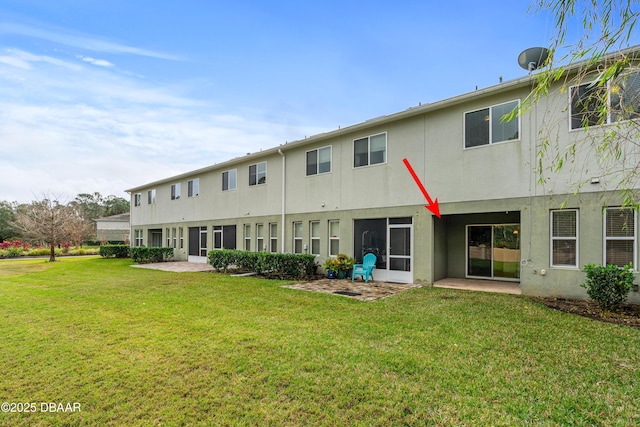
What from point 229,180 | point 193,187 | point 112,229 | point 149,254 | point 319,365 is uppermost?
point 229,180

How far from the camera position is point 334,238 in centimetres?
1333

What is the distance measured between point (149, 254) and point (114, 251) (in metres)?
7.17

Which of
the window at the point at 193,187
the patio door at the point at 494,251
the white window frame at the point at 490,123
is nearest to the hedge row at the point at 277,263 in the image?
the patio door at the point at 494,251

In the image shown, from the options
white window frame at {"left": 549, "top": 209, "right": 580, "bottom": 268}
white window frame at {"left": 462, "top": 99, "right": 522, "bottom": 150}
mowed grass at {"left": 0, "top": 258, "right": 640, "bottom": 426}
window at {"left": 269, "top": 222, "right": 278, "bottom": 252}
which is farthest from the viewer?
window at {"left": 269, "top": 222, "right": 278, "bottom": 252}

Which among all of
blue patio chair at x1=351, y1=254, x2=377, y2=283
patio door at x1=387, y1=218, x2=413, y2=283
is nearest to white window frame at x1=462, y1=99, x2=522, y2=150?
patio door at x1=387, y1=218, x2=413, y2=283

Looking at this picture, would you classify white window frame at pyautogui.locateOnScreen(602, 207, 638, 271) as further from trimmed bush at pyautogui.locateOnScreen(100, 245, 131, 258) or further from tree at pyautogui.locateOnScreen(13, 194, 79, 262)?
tree at pyautogui.locateOnScreen(13, 194, 79, 262)

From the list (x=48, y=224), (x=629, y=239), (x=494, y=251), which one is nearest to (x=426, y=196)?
(x=494, y=251)

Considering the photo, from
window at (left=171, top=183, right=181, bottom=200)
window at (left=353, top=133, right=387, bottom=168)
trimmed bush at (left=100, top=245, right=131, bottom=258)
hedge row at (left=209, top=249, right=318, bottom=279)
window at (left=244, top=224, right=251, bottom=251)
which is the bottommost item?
trimmed bush at (left=100, top=245, right=131, bottom=258)

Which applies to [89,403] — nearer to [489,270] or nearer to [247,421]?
[247,421]

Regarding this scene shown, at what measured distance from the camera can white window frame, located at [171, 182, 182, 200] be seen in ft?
73.6

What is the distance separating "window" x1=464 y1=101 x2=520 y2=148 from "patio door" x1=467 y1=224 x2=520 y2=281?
3536mm

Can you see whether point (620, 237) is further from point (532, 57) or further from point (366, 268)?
point (366, 268)

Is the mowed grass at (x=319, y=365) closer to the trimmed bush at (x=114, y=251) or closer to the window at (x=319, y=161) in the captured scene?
the window at (x=319, y=161)

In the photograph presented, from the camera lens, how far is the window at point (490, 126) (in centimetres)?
907
